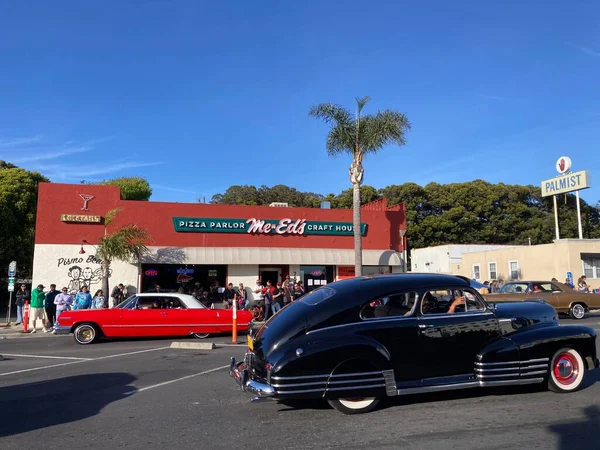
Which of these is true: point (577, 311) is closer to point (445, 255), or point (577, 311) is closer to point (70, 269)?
point (445, 255)

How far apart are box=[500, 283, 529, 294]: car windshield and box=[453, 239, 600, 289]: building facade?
9799 mm

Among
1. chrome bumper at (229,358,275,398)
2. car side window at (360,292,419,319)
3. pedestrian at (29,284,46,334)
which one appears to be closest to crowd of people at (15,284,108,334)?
pedestrian at (29,284,46,334)

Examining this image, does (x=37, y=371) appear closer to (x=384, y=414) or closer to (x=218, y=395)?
(x=218, y=395)

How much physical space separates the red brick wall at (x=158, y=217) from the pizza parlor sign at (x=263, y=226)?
22 cm

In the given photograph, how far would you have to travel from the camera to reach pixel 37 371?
9.32 m

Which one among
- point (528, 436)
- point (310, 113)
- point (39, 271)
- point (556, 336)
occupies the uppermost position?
point (310, 113)

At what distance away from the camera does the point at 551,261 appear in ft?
93.5

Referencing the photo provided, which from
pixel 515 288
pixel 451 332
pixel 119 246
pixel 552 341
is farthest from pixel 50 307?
pixel 515 288

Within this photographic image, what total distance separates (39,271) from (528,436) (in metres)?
21.2

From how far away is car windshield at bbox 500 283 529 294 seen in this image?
18.9 m

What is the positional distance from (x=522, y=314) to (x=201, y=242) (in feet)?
59.3

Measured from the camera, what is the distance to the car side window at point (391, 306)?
19.6ft

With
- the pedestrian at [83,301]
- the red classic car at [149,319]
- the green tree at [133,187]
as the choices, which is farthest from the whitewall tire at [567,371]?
the green tree at [133,187]

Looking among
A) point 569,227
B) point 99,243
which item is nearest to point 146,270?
point 99,243
